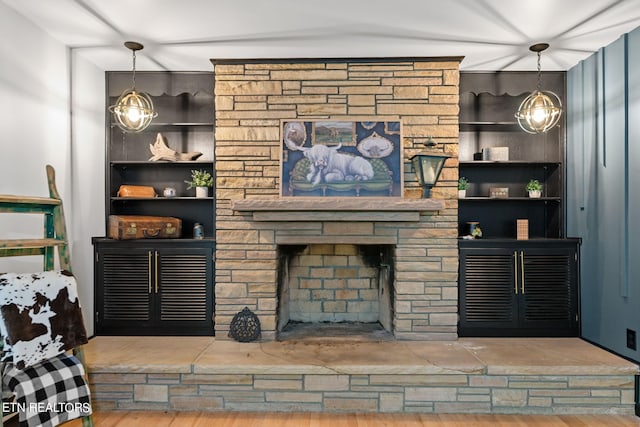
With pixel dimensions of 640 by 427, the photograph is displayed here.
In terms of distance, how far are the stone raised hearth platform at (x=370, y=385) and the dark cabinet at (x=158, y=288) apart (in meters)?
0.65

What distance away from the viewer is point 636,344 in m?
2.89

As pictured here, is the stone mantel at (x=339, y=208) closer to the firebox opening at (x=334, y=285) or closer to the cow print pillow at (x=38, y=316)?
the firebox opening at (x=334, y=285)

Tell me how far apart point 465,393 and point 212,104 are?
130 inches

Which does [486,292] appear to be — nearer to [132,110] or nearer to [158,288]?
[158,288]

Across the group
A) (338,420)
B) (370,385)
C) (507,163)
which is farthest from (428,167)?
(338,420)

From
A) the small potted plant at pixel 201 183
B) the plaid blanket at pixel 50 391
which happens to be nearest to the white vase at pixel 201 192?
the small potted plant at pixel 201 183

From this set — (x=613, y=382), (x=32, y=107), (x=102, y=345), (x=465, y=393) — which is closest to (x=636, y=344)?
(x=613, y=382)

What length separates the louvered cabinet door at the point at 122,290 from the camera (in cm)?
350

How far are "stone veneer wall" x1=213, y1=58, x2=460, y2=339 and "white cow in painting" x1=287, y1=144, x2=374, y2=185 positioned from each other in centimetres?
32

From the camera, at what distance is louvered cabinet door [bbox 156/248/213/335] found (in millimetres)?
3486

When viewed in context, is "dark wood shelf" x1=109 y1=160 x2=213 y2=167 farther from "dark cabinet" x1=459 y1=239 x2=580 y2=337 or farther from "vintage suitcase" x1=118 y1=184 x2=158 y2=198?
"dark cabinet" x1=459 y1=239 x2=580 y2=337

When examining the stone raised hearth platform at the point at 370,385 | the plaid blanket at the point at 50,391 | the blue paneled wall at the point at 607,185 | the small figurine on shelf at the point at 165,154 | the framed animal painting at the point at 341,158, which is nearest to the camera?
the plaid blanket at the point at 50,391

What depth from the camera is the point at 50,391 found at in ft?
7.06

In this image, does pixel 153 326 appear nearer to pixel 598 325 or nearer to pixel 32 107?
pixel 32 107
